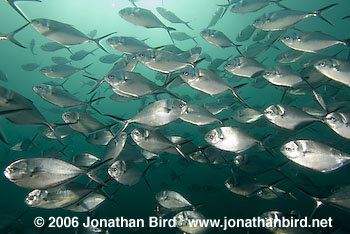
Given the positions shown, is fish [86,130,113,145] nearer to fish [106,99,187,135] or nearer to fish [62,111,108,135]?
fish [62,111,108,135]

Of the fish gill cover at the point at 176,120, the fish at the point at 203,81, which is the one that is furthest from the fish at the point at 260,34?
the fish at the point at 203,81

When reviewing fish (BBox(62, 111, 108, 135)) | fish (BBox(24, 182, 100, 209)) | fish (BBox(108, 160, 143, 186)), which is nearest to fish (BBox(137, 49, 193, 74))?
fish (BBox(62, 111, 108, 135))

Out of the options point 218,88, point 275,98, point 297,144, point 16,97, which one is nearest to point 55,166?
point 16,97

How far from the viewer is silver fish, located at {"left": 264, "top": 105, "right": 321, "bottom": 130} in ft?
8.89

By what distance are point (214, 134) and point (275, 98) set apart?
35781 mm

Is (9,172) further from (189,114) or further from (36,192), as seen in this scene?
(189,114)

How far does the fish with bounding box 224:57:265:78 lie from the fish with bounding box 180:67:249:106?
0.87m

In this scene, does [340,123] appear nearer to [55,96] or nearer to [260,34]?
[55,96]

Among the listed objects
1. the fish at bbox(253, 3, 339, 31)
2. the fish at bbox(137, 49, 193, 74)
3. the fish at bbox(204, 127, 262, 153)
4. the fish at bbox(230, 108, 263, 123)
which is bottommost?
the fish at bbox(230, 108, 263, 123)

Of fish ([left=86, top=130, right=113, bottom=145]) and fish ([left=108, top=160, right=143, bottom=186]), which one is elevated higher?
fish ([left=108, top=160, right=143, bottom=186])

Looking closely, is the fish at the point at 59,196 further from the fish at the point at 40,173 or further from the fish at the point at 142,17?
the fish at the point at 142,17

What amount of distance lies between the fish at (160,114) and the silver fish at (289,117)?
53.8 inches

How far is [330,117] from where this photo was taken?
2527 mm

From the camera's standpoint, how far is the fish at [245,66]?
3723mm
